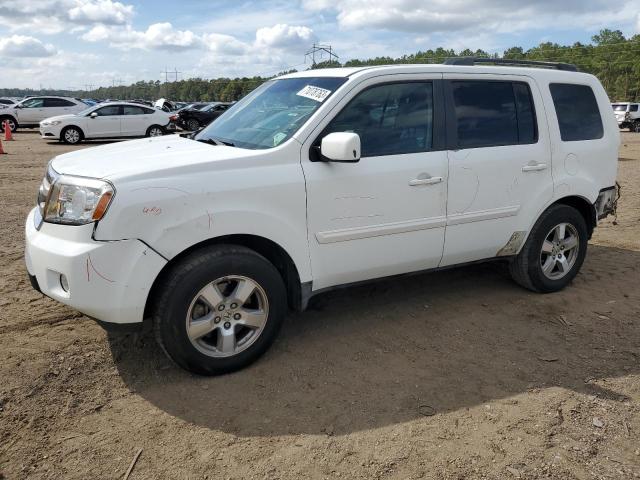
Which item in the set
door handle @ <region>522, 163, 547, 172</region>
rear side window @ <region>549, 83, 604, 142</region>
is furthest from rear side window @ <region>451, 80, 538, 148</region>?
A: rear side window @ <region>549, 83, 604, 142</region>

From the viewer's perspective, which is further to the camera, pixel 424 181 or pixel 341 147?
pixel 424 181

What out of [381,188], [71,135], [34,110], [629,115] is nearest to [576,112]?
[381,188]

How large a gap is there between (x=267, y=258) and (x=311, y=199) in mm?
517

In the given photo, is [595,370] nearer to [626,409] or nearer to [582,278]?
[626,409]

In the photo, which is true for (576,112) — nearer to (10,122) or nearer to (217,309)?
(217,309)

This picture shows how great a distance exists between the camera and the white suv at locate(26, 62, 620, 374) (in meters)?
3.07

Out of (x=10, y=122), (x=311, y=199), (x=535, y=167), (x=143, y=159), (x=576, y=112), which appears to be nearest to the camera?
(x=143, y=159)

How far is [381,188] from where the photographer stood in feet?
12.2

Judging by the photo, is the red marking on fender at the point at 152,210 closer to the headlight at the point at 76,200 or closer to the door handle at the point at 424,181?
the headlight at the point at 76,200

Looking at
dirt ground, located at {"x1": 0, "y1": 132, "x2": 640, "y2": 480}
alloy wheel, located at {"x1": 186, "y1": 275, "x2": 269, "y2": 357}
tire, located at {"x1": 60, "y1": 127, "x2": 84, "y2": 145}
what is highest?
tire, located at {"x1": 60, "y1": 127, "x2": 84, "y2": 145}

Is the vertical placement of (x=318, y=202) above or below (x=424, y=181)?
below

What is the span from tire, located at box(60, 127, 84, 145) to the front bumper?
17918mm

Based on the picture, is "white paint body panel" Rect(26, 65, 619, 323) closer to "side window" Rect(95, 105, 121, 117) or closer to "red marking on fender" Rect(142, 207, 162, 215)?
"red marking on fender" Rect(142, 207, 162, 215)

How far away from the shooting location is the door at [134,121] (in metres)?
19.8
